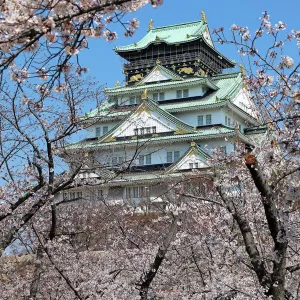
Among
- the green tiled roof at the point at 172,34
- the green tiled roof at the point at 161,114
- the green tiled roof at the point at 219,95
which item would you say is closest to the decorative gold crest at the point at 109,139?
the green tiled roof at the point at 161,114

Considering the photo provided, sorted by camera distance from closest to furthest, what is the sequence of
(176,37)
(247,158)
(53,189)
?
(247,158), (53,189), (176,37)

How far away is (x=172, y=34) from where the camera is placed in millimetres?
47438

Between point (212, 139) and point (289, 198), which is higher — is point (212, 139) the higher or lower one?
the higher one

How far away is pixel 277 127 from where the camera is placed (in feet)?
20.7

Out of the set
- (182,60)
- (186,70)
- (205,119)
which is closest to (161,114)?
(205,119)

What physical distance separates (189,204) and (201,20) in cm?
3628

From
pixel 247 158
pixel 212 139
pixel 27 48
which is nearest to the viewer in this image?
pixel 27 48

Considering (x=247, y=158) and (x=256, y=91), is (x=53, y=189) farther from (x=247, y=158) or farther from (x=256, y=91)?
(x=247, y=158)

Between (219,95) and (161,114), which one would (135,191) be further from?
(219,95)

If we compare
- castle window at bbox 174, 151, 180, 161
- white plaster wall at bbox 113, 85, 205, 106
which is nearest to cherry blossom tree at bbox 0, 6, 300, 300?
castle window at bbox 174, 151, 180, 161

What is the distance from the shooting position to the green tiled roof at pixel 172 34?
45.4 m

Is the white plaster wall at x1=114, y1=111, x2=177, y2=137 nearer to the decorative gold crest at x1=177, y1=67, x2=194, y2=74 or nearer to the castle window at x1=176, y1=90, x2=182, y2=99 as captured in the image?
the castle window at x1=176, y1=90, x2=182, y2=99

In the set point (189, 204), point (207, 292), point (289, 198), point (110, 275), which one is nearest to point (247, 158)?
point (289, 198)

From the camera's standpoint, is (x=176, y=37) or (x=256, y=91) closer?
(x=256, y=91)
